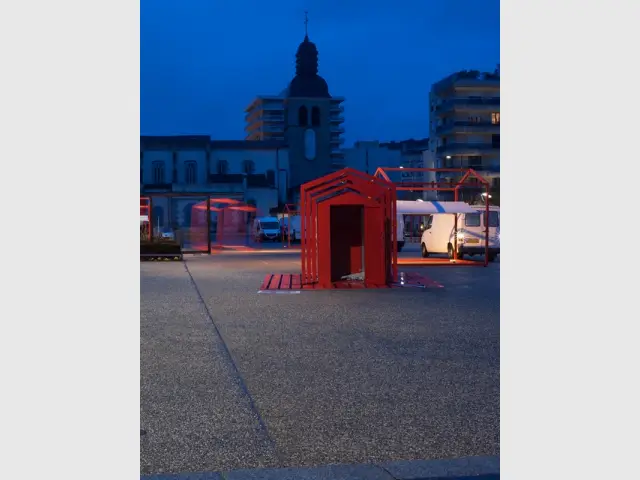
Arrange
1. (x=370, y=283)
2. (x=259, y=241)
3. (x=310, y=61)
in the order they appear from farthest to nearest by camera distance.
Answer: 1. (x=310, y=61)
2. (x=259, y=241)
3. (x=370, y=283)

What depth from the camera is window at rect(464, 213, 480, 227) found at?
29.9 meters

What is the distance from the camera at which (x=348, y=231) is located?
21.2 meters

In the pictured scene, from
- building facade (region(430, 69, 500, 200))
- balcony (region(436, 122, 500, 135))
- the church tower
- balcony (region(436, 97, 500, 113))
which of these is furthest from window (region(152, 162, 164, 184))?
balcony (region(436, 97, 500, 113))

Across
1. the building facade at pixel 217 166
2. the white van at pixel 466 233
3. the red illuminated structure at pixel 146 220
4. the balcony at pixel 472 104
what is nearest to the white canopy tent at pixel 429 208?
the white van at pixel 466 233

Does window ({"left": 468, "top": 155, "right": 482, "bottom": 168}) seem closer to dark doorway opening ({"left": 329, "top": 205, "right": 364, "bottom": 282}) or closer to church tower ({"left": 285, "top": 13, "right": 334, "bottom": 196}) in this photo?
church tower ({"left": 285, "top": 13, "right": 334, "bottom": 196})

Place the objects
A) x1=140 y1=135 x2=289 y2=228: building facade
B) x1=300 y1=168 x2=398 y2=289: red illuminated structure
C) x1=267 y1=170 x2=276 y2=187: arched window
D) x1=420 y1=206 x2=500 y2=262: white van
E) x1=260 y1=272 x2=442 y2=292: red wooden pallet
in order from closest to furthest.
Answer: x1=260 y1=272 x2=442 y2=292: red wooden pallet
x1=300 y1=168 x2=398 y2=289: red illuminated structure
x1=420 y1=206 x2=500 y2=262: white van
x1=140 y1=135 x2=289 y2=228: building facade
x1=267 y1=170 x2=276 y2=187: arched window

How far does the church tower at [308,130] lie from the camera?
109500 mm

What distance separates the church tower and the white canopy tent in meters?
80.5

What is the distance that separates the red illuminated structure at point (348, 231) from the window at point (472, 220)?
29.2 ft

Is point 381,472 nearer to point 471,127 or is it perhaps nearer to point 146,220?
point 146,220
